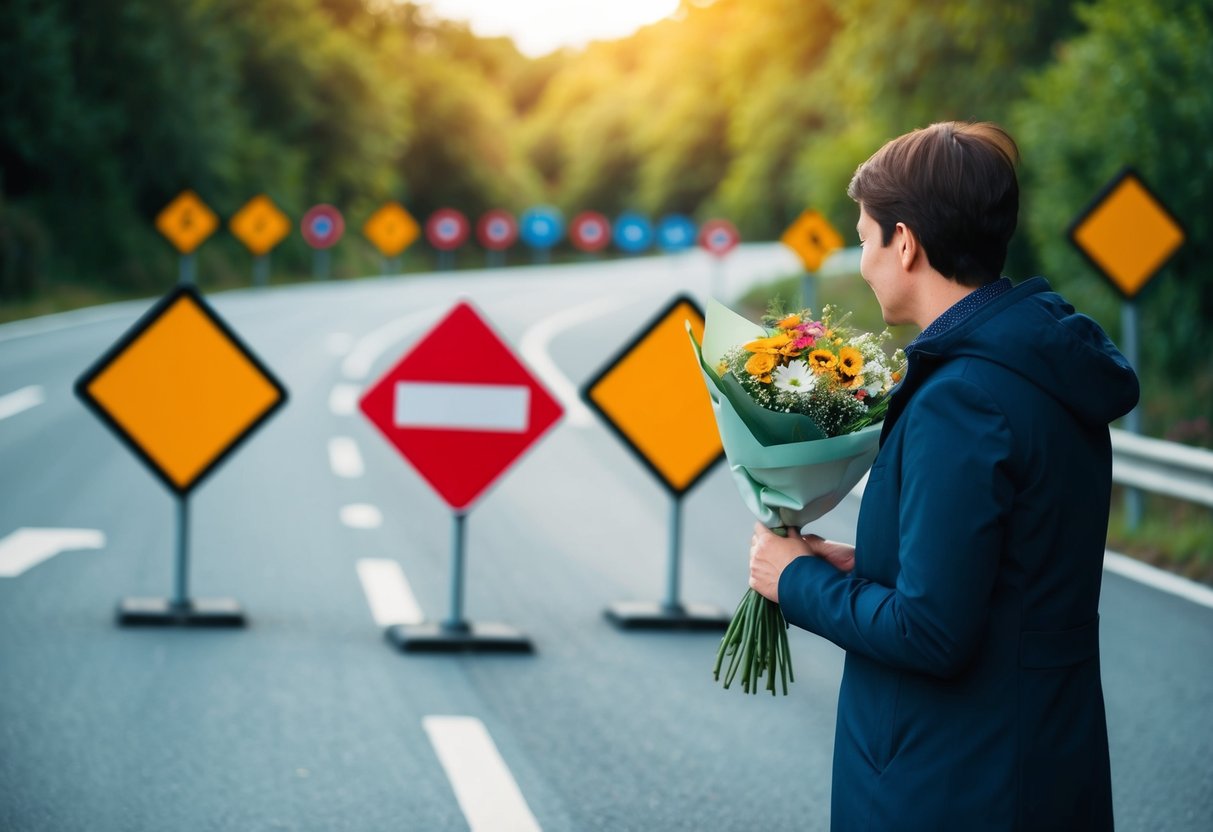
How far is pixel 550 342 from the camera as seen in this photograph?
67.6 feet

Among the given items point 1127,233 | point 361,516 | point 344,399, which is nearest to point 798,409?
point 361,516

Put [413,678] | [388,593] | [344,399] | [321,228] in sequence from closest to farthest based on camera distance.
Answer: [413,678]
[388,593]
[344,399]
[321,228]

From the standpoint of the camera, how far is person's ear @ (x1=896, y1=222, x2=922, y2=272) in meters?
2.46

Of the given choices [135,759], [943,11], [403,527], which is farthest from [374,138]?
[135,759]

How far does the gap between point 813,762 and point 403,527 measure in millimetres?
4548

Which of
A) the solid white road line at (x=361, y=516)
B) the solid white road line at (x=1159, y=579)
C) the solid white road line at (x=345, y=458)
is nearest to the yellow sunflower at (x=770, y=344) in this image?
the solid white road line at (x=1159, y=579)

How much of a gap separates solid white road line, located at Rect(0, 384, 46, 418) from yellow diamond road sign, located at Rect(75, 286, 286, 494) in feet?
22.4

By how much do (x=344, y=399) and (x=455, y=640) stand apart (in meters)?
8.68

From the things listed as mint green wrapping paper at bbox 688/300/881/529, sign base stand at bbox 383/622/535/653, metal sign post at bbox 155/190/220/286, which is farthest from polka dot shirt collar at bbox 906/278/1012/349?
metal sign post at bbox 155/190/220/286

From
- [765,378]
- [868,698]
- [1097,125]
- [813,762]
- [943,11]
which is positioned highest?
[943,11]

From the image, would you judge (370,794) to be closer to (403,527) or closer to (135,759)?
(135,759)

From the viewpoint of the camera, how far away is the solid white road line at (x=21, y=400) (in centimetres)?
1351

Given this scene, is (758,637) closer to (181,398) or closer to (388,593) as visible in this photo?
(181,398)

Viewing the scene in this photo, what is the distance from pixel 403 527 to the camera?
371 inches
